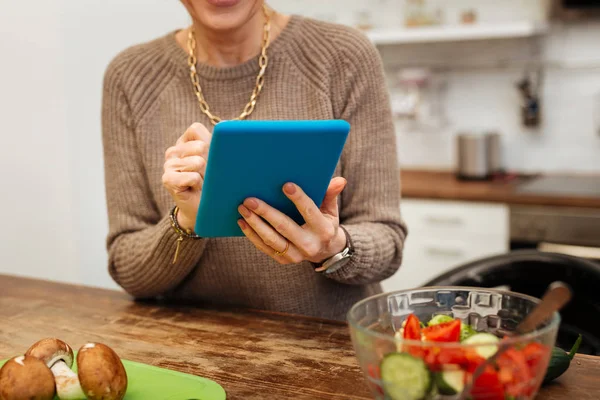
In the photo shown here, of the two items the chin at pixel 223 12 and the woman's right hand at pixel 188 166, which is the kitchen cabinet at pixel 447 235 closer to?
the chin at pixel 223 12

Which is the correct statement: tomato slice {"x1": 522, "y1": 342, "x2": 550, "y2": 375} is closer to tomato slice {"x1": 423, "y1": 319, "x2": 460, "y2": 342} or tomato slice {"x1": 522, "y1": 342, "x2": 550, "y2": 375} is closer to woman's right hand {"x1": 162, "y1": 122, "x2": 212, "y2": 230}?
tomato slice {"x1": 423, "y1": 319, "x2": 460, "y2": 342}

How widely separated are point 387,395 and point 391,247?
0.64 metres

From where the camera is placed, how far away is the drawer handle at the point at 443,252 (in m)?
2.72

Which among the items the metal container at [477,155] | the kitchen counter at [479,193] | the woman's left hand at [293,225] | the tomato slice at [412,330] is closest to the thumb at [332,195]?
the woman's left hand at [293,225]

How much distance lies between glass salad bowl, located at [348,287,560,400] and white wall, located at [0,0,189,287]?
189cm

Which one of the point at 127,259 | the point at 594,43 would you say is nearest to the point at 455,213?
the point at 594,43

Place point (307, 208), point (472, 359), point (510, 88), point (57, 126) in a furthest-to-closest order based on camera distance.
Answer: point (510, 88), point (57, 126), point (307, 208), point (472, 359)

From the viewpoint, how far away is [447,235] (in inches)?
107

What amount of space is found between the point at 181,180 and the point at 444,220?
177 cm

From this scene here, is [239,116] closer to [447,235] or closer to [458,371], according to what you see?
[458,371]

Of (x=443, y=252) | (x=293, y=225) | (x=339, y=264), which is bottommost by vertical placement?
(x=443, y=252)

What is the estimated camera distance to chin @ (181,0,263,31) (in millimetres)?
1313

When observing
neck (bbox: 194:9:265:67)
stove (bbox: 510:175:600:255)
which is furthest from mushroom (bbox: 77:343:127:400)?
stove (bbox: 510:175:600:255)

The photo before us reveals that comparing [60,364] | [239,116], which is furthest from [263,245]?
[239,116]
